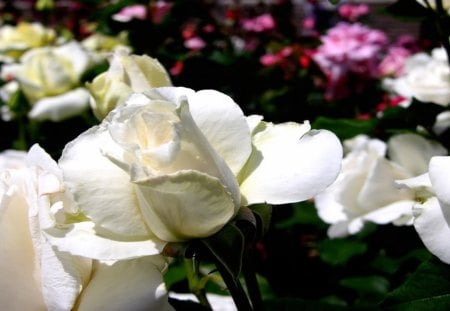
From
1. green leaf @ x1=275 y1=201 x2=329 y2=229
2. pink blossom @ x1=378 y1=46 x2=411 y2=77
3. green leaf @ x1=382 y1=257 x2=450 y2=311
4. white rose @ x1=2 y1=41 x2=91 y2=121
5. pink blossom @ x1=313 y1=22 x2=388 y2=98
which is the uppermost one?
green leaf @ x1=382 y1=257 x2=450 y2=311

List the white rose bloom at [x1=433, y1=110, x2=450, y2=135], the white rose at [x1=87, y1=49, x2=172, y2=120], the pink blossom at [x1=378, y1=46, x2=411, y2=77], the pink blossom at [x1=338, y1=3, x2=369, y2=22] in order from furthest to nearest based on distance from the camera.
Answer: the pink blossom at [x1=338, y1=3, x2=369, y2=22] → the pink blossom at [x1=378, y1=46, x2=411, y2=77] → the white rose bloom at [x1=433, y1=110, x2=450, y2=135] → the white rose at [x1=87, y1=49, x2=172, y2=120]

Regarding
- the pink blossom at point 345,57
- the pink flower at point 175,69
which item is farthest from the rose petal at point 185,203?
the pink blossom at point 345,57

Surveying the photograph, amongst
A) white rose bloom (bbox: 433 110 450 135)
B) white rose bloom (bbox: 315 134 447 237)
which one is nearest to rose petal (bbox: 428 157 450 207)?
white rose bloom (bbox: 315 134 447 237)

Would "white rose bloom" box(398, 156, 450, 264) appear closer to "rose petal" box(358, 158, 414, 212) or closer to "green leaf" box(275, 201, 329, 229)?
"rose petal" box(358, 158, 414, 212)

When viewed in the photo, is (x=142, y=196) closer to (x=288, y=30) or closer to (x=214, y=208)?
(x=214, y=208)

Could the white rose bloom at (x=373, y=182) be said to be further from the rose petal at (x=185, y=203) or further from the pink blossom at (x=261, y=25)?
the pink blossom at (x=261, y=25)

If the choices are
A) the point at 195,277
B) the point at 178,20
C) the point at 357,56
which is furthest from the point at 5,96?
the point at 195,277
